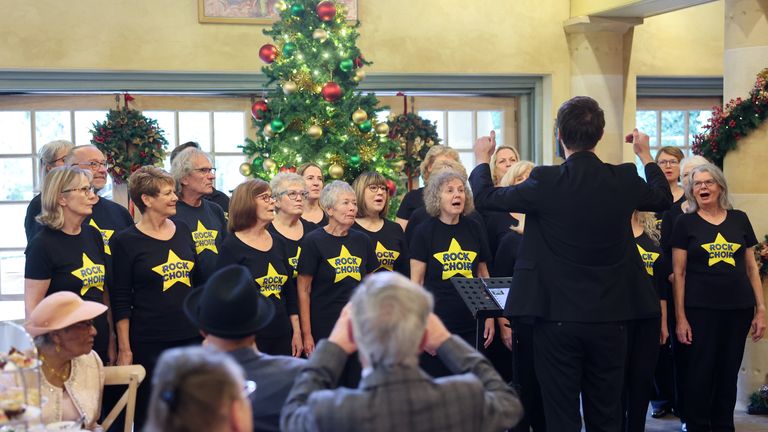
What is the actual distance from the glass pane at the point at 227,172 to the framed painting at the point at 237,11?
113cm

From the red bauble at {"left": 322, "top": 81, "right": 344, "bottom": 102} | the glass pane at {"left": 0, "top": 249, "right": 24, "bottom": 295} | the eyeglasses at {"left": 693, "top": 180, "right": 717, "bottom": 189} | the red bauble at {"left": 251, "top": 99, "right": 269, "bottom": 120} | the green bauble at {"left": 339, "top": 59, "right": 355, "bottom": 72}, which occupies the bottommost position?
the glass pane at {"left": 0, "top": 249, "right": 24, "bottom": 295}

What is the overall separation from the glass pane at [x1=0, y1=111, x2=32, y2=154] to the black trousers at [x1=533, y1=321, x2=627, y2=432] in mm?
5079

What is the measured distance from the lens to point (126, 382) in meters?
3.36

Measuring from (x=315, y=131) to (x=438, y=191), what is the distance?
1.64 meters

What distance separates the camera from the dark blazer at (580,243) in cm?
337

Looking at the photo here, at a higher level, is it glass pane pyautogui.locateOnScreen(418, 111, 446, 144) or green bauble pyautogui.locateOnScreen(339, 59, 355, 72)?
green bauble pyautogui.locateOnScreen(339, 59, 355, 72)

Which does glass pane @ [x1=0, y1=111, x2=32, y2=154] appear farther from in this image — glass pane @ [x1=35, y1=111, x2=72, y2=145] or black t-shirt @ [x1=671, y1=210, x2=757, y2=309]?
black t-shirt @ [x1=671, y1=210, x2=757, y2=309]

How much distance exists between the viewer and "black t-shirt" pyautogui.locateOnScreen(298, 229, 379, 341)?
4.68m

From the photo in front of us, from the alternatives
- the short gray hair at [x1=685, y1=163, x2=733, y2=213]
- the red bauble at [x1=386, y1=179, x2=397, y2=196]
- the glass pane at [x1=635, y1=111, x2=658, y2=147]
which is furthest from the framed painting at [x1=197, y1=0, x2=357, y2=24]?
the short gray hair at [x1=685, y1=163, x2=733, y2=213]

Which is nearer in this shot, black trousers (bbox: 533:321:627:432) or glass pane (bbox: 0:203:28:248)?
black trousers (bbox: 533:321:627:432)

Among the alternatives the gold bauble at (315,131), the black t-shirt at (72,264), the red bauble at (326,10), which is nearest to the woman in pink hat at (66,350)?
the black t-shirt at (72,264)

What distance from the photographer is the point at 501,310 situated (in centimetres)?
408

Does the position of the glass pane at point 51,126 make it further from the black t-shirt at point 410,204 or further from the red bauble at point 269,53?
the black t-shirt at point 410,204

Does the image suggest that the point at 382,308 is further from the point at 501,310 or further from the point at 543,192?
the point at 501,310
